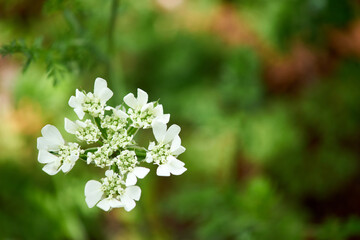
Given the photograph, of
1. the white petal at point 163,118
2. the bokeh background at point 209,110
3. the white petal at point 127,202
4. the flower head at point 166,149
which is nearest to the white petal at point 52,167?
the white petal at point 127,202

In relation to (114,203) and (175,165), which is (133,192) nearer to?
(114,203)

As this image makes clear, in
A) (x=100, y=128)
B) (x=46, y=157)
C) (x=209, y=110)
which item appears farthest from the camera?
(x=209, y=110)

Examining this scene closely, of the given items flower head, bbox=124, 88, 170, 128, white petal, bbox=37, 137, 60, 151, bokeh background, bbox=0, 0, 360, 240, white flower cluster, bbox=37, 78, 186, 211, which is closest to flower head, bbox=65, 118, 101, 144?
white flower cluster, bbox=37, 78, 186, 211

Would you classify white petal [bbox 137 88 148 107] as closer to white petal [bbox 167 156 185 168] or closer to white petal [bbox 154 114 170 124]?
white petal [bbox 154 114 170 124]

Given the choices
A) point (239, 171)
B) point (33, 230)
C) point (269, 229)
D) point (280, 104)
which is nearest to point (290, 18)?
point (280, 104)

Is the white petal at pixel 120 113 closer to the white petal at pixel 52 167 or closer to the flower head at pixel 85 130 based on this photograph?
the flower head at pixel 85 130

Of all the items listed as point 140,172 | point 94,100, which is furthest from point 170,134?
point 94,100

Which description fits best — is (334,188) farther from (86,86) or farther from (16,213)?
(16,213)
